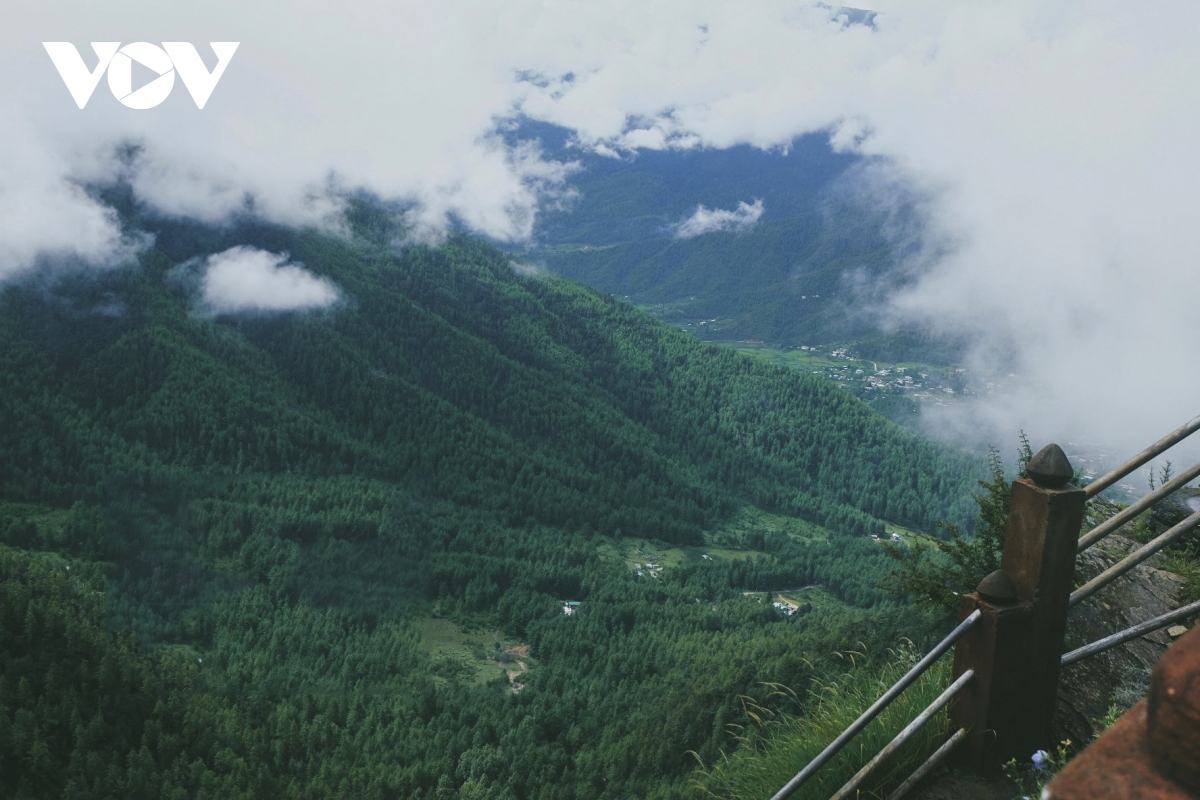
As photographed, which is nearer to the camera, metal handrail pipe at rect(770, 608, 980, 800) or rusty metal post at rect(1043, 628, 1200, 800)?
rusty metal post at rect(1043, 628, 1200, 800)

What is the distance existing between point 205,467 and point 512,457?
2444 inches

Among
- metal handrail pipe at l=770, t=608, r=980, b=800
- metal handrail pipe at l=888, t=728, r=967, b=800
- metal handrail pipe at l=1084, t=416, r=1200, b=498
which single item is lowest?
metal handrail pipe at l=888, t=728, r=967, b=800

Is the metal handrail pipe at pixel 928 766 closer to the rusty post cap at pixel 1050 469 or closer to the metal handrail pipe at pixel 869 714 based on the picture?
the metal handrail pipe at pixel 869 714

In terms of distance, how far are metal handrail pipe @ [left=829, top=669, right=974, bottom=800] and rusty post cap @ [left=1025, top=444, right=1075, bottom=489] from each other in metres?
1.52

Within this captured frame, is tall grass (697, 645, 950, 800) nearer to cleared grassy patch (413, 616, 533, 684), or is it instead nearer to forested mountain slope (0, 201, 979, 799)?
forested mountain slope (0, 201, 979, 799)

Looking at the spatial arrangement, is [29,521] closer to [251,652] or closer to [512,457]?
[251,652]

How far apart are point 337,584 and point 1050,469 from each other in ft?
457

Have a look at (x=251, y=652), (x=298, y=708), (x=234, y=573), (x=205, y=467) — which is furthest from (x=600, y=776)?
(x=205, y=467)

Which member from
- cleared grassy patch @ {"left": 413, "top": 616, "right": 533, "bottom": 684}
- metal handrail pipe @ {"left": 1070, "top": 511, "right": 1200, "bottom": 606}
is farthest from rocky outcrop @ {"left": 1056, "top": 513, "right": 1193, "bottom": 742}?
cleared grassy patch @ {"left": 413, "top": 616, "right": 533, "bottom": 684}

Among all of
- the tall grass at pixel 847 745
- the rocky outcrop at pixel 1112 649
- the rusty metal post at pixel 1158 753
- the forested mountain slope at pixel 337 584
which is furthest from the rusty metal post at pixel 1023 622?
the forested mountain slope at pixel 337 584

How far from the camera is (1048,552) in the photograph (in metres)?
5.85

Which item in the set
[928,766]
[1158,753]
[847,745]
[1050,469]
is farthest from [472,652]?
[1158,753]

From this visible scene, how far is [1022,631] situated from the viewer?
6004mm

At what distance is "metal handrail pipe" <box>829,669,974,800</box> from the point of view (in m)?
5.44
